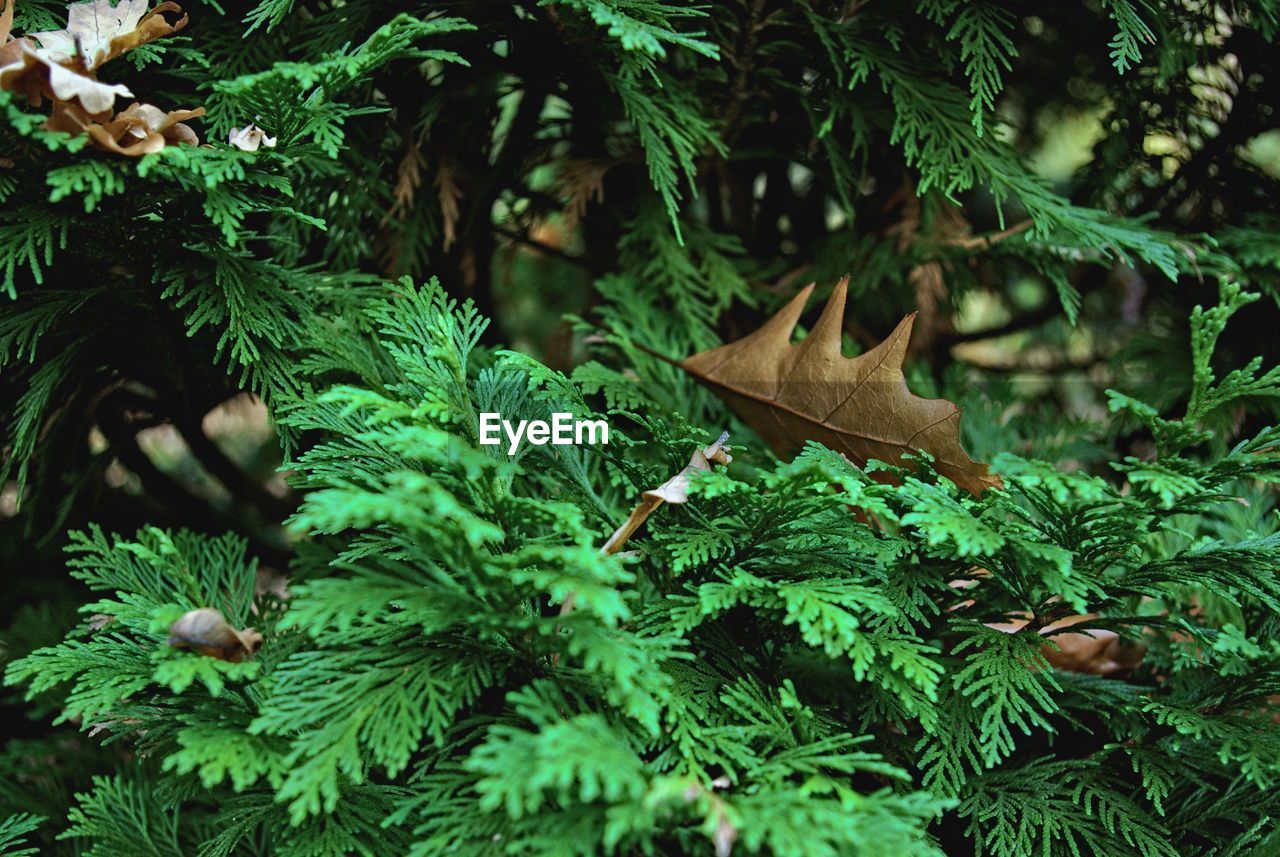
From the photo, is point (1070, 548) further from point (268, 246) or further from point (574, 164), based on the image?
point (268, 246)

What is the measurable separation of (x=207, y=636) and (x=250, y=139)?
52 cm

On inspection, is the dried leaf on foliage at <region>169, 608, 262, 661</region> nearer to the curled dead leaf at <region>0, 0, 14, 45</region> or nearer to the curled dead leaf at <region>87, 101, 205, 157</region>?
the curled dead leaf at <region>87, 101, 205, 157</region>

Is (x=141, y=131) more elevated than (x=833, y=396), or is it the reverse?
(x=141, y=131)

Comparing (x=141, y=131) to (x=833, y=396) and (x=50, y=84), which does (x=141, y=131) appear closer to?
(x=50, y=84)

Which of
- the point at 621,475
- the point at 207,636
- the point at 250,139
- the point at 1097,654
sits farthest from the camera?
the point at 1097,654

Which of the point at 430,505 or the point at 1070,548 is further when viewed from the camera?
the point at 1070,548

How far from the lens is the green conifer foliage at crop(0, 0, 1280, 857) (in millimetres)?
775

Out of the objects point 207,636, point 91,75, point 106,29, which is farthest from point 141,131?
point 207,636

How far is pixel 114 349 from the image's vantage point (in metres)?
1.18

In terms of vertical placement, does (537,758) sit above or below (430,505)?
below

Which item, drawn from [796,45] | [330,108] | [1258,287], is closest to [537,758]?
[330,108]

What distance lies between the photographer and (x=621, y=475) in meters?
1.05

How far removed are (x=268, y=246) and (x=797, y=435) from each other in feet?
2.76

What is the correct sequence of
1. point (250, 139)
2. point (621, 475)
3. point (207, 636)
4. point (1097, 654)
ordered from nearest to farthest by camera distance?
point (207, 636), point (250, 139), point (621, 475), point (1097, 654)
